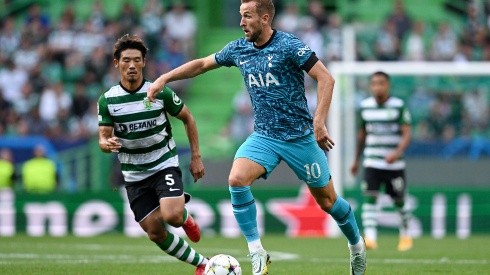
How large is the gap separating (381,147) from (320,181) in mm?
6462

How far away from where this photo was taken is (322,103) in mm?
9211

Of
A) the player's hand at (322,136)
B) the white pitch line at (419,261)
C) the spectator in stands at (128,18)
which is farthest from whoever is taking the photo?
the spectator in stands at (128,18)

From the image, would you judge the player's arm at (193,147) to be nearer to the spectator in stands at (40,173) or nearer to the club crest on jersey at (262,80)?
the club crest on jersey at (262,80)

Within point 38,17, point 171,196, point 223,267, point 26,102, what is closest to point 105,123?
point 171,196

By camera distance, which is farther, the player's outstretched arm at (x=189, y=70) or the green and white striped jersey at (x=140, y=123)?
the green and white striped jersey at (x=140, y=123)

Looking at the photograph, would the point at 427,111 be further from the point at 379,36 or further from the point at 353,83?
the point at 379,36

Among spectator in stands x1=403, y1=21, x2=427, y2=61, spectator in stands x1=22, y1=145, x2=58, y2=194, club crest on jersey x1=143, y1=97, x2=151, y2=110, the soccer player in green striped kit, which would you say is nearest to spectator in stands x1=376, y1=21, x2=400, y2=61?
spectator in stands x1=403, y1=21, x2=427, y2=61

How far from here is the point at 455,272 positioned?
1101cm

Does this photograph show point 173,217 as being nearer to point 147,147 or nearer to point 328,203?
point 147,147

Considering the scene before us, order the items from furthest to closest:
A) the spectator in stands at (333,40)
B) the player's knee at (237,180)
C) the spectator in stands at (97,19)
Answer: the spectator in stands at (97,19) < the spectator in stands at (333,40) < the player's knee at (237,180)

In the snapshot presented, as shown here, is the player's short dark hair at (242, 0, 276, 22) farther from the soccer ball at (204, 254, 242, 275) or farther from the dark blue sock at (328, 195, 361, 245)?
the soccer ball at (204, 254, 242, 275)

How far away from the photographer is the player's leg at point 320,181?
9.56m

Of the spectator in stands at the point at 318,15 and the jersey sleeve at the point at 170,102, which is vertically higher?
the spectator in stands at the point at 318,15

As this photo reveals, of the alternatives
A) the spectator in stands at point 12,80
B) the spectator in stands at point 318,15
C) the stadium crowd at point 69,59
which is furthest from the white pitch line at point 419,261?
the spectator in stands at point 12,80
